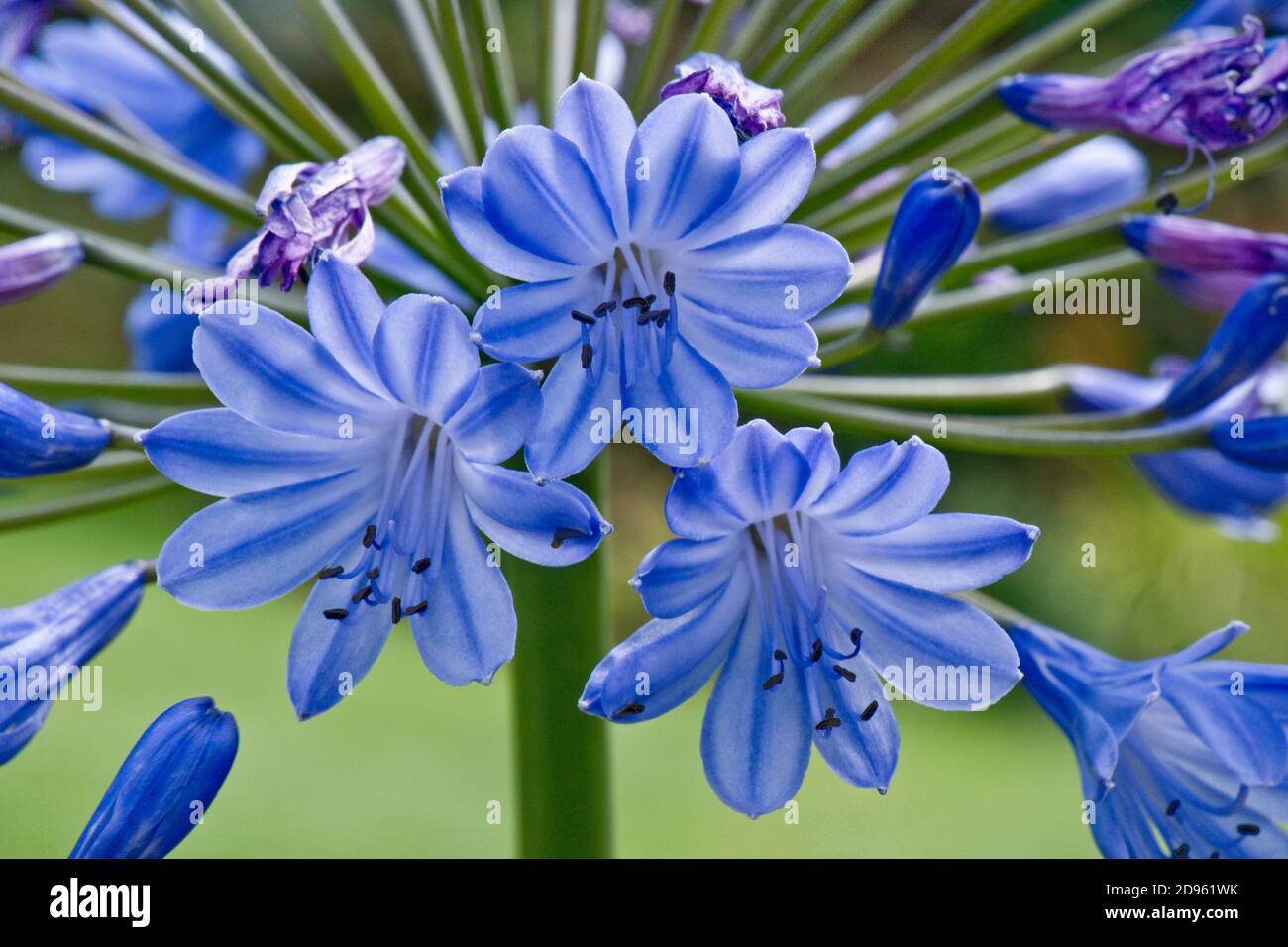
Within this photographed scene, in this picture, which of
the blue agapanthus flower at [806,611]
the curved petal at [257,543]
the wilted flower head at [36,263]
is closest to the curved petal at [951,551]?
the blue agapanthus flower at [806,611]

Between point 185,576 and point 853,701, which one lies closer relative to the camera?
point 185,576

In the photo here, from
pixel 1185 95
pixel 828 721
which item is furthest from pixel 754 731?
pixel 1185 95

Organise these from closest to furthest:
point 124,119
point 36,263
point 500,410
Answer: point 500,410
point 36,263
point 124,119

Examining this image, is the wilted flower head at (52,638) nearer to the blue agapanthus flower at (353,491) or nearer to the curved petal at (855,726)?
the blue agapanthus flower at (353,491)

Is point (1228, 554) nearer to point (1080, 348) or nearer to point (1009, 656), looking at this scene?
point (1080, 348)

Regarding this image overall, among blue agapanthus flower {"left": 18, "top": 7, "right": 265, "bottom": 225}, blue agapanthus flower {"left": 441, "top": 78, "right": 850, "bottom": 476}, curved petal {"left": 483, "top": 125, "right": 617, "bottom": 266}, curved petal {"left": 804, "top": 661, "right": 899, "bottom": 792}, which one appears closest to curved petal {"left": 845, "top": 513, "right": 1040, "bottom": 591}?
curved petal {"left": 804, "top": 661, "right": 899, "bottom": 792}

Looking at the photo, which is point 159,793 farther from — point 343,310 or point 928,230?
point 928,230
